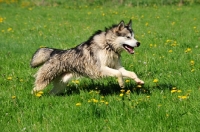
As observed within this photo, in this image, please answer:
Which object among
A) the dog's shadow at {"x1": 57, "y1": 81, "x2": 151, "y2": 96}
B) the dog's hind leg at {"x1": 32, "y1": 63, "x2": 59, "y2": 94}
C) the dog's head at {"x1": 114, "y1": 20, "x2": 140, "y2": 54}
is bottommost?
the dog's shadow at {"x1": 57, "y1": 81, "x2": 151, "y2": 96}

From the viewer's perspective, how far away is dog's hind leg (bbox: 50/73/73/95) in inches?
269

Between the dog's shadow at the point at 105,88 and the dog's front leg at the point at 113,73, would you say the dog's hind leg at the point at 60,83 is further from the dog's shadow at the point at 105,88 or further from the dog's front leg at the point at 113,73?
the dog's front leg at the point at 113,73

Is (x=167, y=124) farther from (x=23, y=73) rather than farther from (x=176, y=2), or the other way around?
(x=176, y=2)

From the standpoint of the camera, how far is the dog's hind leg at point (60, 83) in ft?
22.4

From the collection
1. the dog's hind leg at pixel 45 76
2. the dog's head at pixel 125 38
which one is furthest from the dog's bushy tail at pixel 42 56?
the dog's head at pixel 125 38

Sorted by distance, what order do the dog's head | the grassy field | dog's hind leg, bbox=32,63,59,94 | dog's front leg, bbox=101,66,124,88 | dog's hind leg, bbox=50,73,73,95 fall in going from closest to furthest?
the grassy field
dog's front leg, bbox=101,66,124,88
the dog's head
dog's hind leg, bbox=32,63,59,94
dog's hind leg, bbox=50,73,73,95

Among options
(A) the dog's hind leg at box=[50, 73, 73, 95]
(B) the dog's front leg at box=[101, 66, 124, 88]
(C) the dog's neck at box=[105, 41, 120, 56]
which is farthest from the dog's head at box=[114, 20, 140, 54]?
(A) the dog's hind leg at box=[50, 73, 73, 95]

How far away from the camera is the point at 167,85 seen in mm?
6645

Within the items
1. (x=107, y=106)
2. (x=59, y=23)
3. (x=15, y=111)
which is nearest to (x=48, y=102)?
(x=15, y=111)

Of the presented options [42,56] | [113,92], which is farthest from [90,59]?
[42,56]

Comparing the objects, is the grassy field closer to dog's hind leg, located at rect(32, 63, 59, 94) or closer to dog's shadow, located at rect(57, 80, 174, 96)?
dog's shadow, located at rect(57, 80, 174, 96)

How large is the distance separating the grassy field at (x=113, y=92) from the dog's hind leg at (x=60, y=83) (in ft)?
0.67

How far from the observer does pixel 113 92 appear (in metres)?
6.53

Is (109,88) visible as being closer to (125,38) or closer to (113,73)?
(113,73)
